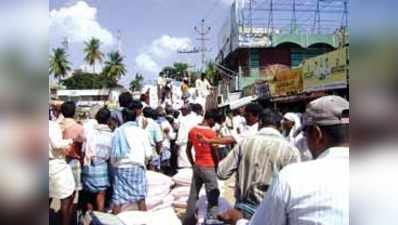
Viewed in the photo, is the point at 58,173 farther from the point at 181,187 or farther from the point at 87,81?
the point at 181,187

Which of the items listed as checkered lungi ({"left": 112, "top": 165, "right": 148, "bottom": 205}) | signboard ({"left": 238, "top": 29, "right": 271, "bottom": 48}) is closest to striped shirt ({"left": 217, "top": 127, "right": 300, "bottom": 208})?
signboard ({"left": 238, "top": 29, "right": 271, "bottom": 48})

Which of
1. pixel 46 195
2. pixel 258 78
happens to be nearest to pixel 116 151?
pixel 258 78

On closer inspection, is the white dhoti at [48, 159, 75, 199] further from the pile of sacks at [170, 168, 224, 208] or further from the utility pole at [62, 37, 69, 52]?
the pile of sacks at [170, 168, 224, 208]

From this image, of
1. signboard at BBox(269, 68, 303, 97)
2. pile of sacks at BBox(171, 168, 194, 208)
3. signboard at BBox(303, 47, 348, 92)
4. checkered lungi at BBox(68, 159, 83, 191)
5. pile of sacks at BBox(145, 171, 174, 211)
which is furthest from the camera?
pile of sacks at BBox(171, 168, 194, 208)

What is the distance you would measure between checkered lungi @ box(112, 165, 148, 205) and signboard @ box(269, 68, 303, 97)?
765mm

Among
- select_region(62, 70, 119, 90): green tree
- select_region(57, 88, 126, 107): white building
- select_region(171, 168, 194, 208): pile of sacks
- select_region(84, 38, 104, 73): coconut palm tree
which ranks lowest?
select_region(171, 168, 194, 208): pile of sacks

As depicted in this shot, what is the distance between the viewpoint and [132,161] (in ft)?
7.48

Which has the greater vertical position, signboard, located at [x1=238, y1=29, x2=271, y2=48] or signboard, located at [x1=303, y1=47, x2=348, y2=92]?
signboard, located at [x1=238, y1=29, x2=271, y2=48]

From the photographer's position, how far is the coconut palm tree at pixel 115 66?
3.42 ft

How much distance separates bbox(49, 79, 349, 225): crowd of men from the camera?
82 centimetres

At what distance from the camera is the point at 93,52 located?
103cm

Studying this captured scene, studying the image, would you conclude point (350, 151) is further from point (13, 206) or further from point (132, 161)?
point (132, 161)

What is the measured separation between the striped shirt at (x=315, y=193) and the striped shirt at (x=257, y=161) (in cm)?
56

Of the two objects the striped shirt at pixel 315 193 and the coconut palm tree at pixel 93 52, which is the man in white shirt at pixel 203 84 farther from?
the striped shirt at pixel 315 193
